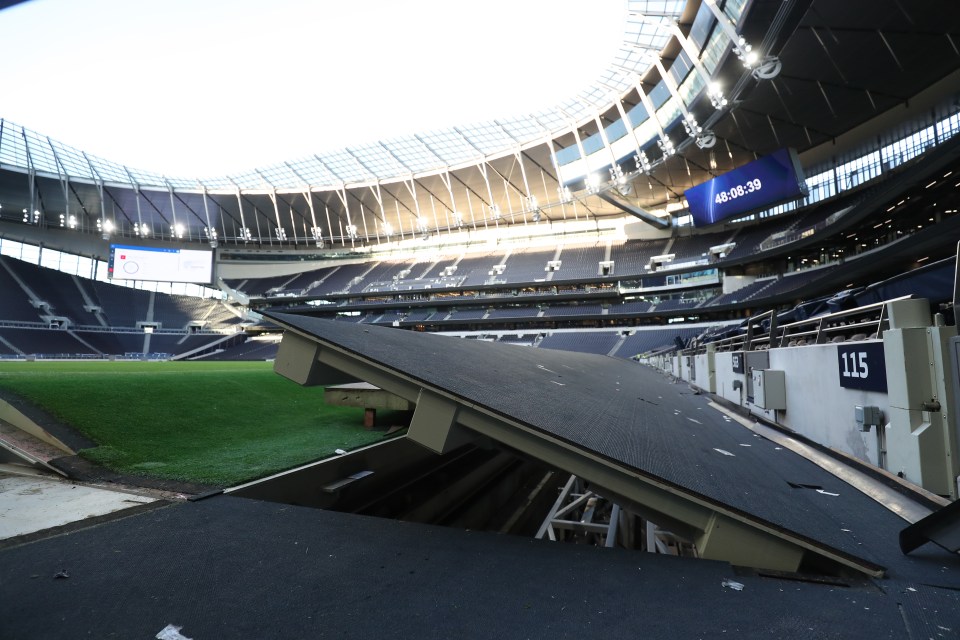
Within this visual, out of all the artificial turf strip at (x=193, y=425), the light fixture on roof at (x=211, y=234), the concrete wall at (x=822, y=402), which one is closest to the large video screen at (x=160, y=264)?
the light fixture on roof at (x=211, y=234)

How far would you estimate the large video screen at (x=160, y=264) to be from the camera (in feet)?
142

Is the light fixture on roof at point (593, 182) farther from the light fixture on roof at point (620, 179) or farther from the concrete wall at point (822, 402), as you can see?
the concrete wall at point (822, 402)

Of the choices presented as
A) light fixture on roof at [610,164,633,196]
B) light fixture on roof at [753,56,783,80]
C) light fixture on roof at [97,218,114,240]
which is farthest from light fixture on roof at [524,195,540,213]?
light fixture on roof at [97,218,114,240]

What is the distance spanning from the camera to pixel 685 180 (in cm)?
4119

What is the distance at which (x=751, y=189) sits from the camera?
105 feet

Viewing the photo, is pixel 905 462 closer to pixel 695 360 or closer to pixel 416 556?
pixel 416 556

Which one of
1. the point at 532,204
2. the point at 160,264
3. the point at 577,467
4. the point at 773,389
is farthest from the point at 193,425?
the point at 160,264

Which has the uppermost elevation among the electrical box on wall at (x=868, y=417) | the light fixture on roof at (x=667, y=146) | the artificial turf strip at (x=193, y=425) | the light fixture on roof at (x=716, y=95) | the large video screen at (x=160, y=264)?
the light fixture on roof at (x=667, y=146)

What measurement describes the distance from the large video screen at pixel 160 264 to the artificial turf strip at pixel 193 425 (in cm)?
4138

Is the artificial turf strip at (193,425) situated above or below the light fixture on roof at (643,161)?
below

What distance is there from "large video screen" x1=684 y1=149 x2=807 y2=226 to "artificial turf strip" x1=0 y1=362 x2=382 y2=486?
107 feet

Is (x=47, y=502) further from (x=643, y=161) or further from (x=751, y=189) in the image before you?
(x=751, y=189)

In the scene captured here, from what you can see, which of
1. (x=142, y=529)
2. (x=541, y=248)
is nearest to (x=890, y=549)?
(x=142, y=529)

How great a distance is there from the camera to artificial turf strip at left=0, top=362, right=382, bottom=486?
15.9 feet
